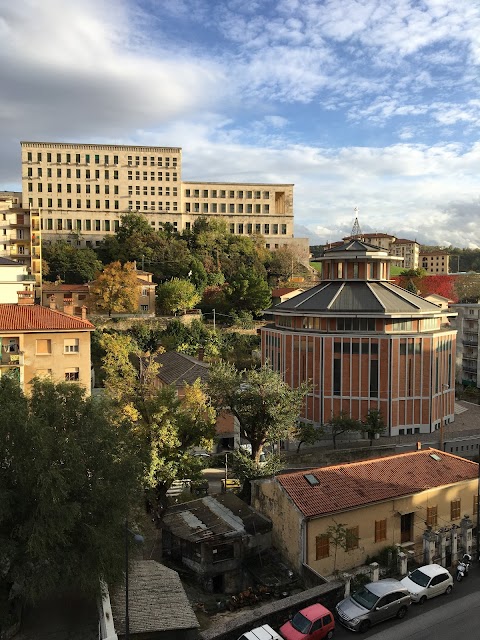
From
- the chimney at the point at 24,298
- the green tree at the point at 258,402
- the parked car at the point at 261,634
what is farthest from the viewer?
the chimney at the point at 24,298

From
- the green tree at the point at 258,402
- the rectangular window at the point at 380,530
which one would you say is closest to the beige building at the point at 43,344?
the green tree at the point at 258,402

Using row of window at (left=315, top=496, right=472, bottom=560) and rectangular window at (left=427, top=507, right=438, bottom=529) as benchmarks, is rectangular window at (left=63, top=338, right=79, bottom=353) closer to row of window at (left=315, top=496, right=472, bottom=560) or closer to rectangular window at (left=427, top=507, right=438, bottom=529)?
row of window at (left=315, top=496, right=472, bottom=560)

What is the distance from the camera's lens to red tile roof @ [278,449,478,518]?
23.5m

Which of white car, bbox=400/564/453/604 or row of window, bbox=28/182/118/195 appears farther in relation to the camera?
row of window, bbox=28/182/118/195

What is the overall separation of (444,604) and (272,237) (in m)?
95.9

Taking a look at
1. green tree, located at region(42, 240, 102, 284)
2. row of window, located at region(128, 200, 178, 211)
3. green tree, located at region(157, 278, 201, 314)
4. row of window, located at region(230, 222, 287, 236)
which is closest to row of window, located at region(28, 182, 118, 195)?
row of window, located at region(128, 200, 178, 211)

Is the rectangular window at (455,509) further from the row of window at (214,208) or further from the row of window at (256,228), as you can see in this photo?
the row of window at (214,208)

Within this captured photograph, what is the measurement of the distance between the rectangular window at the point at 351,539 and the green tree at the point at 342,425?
1644cm

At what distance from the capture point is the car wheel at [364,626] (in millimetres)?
19328

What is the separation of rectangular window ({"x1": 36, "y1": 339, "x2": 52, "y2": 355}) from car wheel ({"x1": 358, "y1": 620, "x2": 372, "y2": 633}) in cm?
2842

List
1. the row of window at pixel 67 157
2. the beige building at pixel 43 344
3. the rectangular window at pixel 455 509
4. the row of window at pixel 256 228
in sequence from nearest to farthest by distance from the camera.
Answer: the rectangular window at pixel 455 509 < the beige building at pixel 43 344 < the row of window at pixel 67 157 < the row of window at pixel 256 228

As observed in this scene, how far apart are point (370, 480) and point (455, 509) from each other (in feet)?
16.1

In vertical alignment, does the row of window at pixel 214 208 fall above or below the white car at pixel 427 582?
above

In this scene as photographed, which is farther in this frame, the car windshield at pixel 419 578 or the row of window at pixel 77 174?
the row of window at pixel 77 174
